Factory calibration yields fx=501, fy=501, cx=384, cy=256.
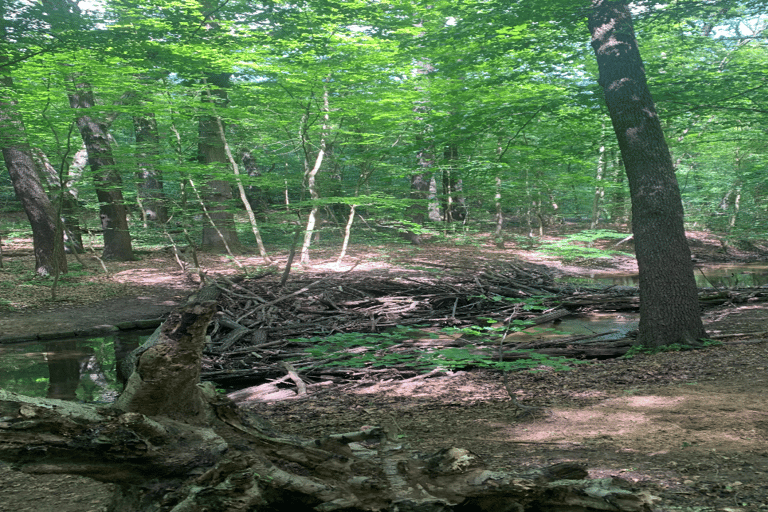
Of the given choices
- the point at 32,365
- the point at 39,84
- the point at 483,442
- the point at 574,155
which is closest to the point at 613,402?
the point at 483,442

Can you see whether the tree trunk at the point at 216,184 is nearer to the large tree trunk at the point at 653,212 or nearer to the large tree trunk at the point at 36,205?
the large tree trunk at the point at 36,205

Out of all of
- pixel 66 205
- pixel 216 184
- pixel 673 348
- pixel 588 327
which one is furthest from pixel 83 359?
pixel 216 184

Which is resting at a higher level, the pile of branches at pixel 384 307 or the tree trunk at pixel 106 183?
the tree trunk at pixel 106 183

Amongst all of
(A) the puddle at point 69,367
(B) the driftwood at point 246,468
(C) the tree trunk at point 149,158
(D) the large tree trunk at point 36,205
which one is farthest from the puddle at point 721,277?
(D) the large tree trunk at point 36,205

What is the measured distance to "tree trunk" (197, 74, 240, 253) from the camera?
14773mm

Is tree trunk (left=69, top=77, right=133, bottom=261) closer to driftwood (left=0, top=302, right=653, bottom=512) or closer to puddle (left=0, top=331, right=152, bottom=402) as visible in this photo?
puddle (left=0, top=331, right=152, bottom=402)

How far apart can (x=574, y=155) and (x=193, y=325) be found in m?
8.03

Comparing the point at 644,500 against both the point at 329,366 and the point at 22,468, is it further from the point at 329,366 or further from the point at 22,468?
the point at 329,366

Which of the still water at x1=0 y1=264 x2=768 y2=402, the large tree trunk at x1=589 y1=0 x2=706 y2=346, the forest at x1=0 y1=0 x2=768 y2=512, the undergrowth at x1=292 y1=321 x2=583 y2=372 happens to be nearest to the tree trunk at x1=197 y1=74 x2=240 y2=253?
the forest at x1=0 y1=0 x2=768 y2=512

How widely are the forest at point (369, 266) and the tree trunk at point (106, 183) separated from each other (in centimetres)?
8

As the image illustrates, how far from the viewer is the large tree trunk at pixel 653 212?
6.51 metres

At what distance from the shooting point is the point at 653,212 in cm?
654

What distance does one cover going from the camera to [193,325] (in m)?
2.76

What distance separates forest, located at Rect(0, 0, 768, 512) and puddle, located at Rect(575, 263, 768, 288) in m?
1.19
